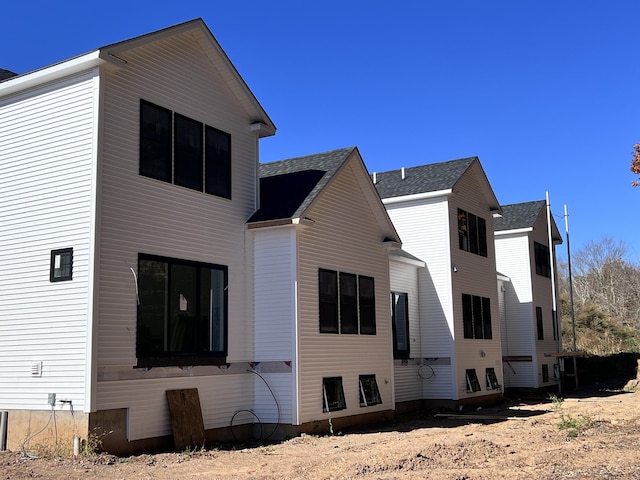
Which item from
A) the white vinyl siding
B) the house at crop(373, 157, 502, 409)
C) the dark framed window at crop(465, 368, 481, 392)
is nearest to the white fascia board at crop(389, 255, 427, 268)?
the house at crop(373, 157, 502, 409)

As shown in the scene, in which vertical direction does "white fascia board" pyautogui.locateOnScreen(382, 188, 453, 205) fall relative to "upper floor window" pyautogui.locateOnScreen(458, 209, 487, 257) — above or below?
above

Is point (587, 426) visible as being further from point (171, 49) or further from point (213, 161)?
point (171, 49)

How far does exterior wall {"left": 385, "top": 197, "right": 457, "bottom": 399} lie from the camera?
77.8 feet

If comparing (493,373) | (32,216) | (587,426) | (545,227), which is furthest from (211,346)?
(545,227)

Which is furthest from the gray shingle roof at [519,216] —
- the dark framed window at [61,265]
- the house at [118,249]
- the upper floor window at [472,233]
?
the dark framed window at [61,265]

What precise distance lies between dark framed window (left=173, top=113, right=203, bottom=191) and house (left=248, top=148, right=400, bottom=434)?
191 cm

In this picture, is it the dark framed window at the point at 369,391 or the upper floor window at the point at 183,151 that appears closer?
the upper floor window at the point at 183,151

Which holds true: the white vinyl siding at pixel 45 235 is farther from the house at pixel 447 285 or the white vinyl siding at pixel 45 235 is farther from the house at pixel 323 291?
the house at pixel 447 285

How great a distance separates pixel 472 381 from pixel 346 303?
893 centimetres

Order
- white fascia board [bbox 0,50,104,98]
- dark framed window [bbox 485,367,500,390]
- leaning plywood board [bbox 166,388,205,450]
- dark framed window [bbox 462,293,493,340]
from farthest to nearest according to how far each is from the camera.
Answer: dark framed window [bbox 485,367,500,390]
dark framed window [bbox 462,293,493,340]
leaning plywood board [bbox 166,388,205,450]
white fascia board [bbox 0,50,104,98]

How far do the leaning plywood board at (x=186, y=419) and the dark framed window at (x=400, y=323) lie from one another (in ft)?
32.7

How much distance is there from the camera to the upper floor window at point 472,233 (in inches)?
998

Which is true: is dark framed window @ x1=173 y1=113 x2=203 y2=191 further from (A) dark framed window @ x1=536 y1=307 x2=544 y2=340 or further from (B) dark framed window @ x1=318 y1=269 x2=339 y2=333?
(A) dark framed window @ x1=536 y1=307 x2=544 y2=340

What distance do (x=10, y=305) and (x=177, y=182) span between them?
3.98 m
